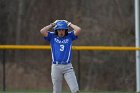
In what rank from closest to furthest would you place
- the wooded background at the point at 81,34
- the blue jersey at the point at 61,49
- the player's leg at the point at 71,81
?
the player's leg at the point at 71,81
the blue jersey at the point at 61,49
the wooded background at the point at 81,34

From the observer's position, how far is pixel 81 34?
2528 cm

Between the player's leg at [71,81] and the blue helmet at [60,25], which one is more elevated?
the blue helmet at [60,25]

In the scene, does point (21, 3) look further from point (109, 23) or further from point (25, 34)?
point (109, 23)

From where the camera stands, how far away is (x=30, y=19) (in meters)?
26.4

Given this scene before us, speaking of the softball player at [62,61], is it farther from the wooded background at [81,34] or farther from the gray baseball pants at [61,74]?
the wooded background at [81,34]

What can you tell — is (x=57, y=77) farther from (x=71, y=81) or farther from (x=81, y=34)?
(x=81, y=34)

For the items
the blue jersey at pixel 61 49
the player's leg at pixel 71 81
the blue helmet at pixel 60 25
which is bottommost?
the player's leg at pixel 71 81

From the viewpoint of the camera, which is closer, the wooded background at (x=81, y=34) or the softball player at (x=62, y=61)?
the softball player at (x=62, y=61)

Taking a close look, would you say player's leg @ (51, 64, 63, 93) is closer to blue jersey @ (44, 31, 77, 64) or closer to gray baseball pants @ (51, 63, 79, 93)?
gray baseball pants @ (51, 63, 79, 93)

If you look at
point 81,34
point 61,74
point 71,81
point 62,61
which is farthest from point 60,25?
point 81,34

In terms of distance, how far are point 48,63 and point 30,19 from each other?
4.49 meters


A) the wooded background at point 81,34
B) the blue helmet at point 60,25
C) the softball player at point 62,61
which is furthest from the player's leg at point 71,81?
the wooded background at point 81,34

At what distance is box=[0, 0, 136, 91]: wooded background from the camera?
855 inches

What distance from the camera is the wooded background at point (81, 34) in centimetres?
2172
